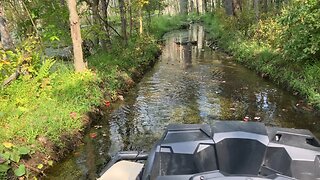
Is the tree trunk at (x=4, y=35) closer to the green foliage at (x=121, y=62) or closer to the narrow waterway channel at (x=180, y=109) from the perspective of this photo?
the narrow waterway channel at (x=180, y=109)

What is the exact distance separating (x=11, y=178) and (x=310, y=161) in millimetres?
4330

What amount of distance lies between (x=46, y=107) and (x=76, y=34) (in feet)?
9.32

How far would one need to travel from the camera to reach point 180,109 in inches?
370

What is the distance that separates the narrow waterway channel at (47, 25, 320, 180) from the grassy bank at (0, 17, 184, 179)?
1.21ft

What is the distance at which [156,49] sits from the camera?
63.5 feet

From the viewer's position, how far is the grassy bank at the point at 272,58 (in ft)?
32.3

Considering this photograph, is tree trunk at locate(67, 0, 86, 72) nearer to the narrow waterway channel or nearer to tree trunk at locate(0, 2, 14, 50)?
the narrow waterway channel

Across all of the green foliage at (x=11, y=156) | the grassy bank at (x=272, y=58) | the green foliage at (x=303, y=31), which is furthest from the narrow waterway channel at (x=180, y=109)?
the green foliage at (x=303, y=31)

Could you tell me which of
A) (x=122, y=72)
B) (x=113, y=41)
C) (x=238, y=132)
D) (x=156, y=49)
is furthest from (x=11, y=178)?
(x=156, y=49)

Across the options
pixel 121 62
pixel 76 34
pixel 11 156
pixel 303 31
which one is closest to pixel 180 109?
pixel 76 34

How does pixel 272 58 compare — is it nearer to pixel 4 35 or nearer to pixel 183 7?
pixel 4 35

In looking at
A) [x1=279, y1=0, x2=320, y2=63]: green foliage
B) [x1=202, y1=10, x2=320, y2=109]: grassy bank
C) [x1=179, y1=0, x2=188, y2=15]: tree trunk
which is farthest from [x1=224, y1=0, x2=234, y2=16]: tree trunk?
[x1=179, y1=0, x2=188, y2=15]: tree trunk

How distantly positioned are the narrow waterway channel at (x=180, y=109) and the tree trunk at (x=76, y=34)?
62.6 inches

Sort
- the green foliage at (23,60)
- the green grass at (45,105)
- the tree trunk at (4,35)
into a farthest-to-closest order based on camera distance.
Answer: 1. the tree trunk at (4,35)
2. the green foliage at (23,60)
3. the green grass at (45,105)
